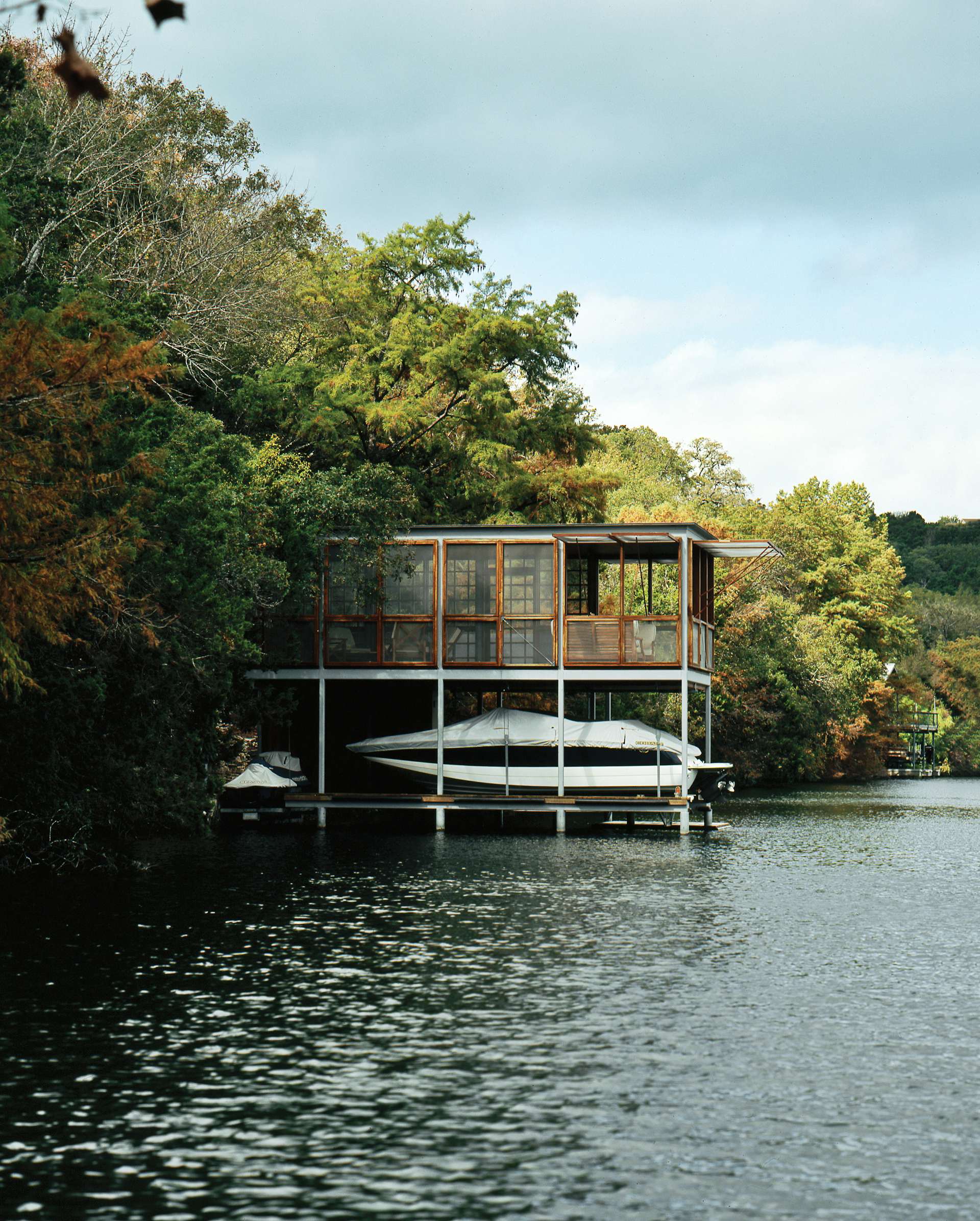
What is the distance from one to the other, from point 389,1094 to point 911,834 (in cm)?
2827

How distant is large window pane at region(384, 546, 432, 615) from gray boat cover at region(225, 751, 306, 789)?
16.0 ft

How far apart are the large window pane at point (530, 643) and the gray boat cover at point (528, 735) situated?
1.72 m

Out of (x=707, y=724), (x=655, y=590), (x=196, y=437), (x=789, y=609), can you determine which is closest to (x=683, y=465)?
(x=789, y=609)

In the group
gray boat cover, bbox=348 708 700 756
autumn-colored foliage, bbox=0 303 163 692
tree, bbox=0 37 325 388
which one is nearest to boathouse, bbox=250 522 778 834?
gray boat cover, bbox=348 708 700 756

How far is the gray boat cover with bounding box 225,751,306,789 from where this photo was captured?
3412 centimetres

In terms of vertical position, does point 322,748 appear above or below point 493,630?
below

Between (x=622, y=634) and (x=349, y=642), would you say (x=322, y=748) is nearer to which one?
(x=349, y=642)

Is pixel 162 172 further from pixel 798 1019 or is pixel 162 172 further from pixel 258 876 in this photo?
pixel 798 1019

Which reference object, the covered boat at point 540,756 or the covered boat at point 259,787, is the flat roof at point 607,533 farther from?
the covered boat at point 259,787

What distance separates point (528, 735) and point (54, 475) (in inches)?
637

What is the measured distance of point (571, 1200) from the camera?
769cm

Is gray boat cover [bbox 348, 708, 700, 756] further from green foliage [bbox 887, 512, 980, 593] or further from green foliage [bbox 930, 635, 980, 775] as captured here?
green foliage [bbox 887, 512, 980, 593]

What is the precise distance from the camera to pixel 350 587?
107 ft

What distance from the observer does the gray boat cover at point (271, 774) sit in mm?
34125
